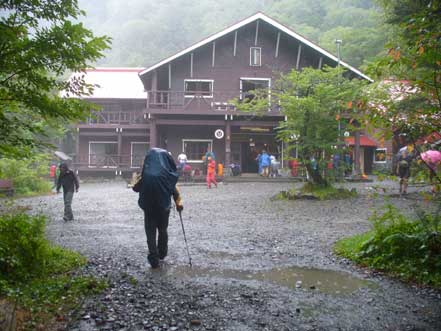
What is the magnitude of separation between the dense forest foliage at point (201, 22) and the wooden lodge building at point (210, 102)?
1498 centimetres

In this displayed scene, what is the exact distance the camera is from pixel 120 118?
27047 mm

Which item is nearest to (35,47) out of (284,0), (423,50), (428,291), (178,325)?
(178,325)

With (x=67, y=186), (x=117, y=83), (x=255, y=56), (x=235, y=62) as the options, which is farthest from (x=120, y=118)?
(x=67, y=186)

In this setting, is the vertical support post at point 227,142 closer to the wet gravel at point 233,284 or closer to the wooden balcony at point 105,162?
the wooden balcony at point 105,162

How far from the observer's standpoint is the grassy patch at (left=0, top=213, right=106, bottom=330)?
3375 millimetres

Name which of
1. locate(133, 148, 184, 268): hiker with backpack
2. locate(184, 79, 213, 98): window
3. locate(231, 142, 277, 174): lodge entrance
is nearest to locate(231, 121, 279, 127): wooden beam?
locate(184, 79, 213, 98): window

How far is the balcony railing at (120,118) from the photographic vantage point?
88.8ft

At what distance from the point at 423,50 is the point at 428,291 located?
252cm

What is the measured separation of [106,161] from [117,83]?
23.5ft

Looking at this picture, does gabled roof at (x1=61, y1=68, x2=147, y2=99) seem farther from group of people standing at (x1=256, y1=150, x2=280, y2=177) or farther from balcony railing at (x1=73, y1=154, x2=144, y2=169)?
group of people standing at (x1=256, y1=150, x2=280, y2=177)

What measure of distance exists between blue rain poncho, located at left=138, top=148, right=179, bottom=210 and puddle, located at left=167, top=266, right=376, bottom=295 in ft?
2.90

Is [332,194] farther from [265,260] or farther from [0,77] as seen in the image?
[0,77]

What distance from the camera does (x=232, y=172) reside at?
24.1 meters

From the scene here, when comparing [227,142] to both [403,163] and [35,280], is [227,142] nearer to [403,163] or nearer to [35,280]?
[403,163]
